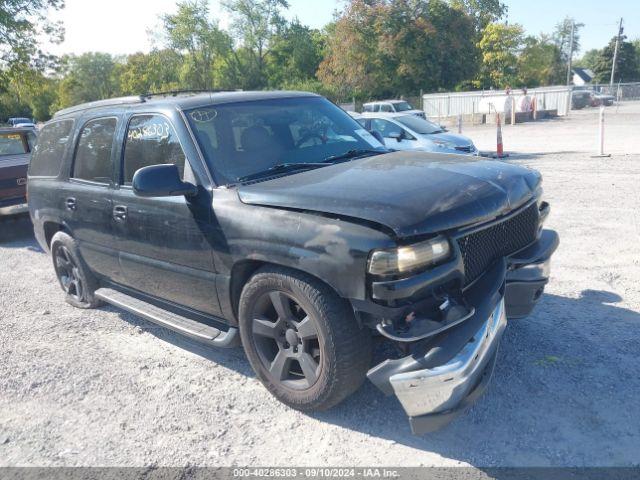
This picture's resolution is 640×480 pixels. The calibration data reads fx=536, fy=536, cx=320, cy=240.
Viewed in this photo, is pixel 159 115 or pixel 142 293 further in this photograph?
pixel 142 293

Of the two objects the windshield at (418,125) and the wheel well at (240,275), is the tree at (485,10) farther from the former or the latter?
the wheel well at (240,275)

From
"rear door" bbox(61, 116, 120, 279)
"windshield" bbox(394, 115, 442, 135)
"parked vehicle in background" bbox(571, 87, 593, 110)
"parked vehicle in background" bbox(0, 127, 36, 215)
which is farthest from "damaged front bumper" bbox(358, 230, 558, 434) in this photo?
"parked vehicle in background" bbox(571, 87, 593, 110)

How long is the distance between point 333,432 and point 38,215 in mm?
3993

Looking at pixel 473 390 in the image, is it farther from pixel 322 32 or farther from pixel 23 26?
pixel 322 32

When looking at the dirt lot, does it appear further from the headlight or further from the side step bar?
the headlight

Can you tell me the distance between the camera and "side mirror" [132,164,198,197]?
332cm

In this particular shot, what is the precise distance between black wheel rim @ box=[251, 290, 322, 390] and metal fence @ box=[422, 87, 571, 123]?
3156 centimetres

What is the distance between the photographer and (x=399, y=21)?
43.8 m

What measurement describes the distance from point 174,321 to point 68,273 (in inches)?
87.5

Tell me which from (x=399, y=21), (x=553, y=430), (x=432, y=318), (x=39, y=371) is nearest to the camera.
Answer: (x=432, y=318)

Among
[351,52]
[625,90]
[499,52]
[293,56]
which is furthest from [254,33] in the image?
[625,90]

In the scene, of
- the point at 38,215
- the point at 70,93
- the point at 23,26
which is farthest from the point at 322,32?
the point at 38,215

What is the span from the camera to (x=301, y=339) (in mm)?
3127

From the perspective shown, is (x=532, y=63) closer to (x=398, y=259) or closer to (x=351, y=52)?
(x=351, y=52)
